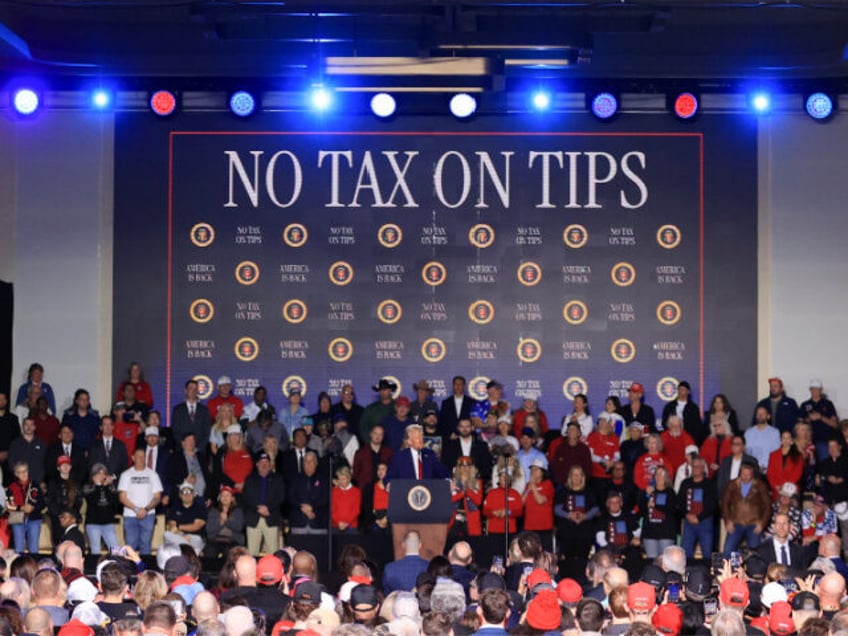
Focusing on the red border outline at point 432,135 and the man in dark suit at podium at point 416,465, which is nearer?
the man in dark suit at podium at point 416,465

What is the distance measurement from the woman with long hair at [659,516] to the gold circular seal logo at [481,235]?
4179mm

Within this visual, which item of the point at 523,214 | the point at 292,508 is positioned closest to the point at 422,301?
the point at 523,214

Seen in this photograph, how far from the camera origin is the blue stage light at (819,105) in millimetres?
18953

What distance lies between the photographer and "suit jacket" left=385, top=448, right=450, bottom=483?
15.8m

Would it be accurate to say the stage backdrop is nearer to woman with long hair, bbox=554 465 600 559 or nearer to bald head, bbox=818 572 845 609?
woman with long hair, bbox=554 465 600 559

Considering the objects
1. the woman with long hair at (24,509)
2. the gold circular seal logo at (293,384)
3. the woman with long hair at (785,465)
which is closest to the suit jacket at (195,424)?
the gold circular seal logo at (293,384)

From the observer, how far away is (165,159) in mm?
19906

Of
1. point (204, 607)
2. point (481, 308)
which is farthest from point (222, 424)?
point (204, 607)

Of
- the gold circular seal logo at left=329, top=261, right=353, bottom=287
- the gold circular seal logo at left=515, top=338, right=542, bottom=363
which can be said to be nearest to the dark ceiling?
the gold circular seal logo at left=329, top=261, right=353, bottom=287

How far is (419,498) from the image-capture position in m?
14.7

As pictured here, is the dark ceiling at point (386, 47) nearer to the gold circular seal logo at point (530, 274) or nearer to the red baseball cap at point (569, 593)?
the gold circular seal logo at point (530, 274)

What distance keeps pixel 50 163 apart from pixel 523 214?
622 centimetres

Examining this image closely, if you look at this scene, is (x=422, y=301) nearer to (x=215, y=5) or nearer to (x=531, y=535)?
(x=215, y=5)

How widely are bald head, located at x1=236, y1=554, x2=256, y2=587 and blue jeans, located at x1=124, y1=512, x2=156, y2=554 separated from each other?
23.6 ft
